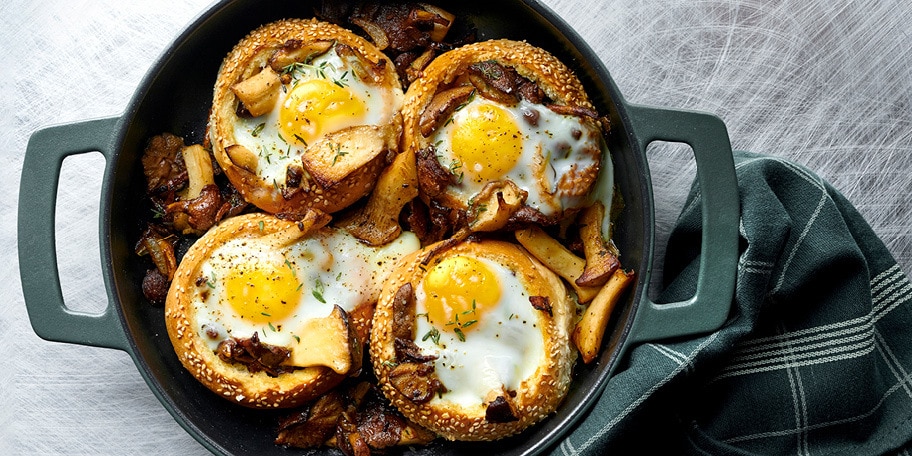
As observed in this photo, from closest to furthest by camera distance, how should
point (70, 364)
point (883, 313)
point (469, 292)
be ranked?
point (469, 292) < point (883, 313) < point (70, 364)

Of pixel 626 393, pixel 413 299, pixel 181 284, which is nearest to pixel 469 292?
pixel 413 299

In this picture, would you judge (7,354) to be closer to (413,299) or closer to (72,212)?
(72,212)

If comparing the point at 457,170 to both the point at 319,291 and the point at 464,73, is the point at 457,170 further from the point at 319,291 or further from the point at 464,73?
the point at 319,291

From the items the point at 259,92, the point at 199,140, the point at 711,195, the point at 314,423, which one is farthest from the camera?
the point at 199,140

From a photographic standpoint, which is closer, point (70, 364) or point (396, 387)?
point (396, 387)

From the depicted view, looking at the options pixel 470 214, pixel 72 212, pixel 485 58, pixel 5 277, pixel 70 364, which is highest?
pixel 485 58

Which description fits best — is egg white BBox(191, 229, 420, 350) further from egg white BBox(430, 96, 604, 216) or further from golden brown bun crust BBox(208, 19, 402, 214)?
egg white BBox(430, 96, 604, 216)

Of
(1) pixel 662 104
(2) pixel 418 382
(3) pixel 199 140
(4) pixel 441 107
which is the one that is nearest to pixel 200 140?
(3) pixel 199 140

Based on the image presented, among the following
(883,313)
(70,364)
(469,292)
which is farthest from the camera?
(70,364)
